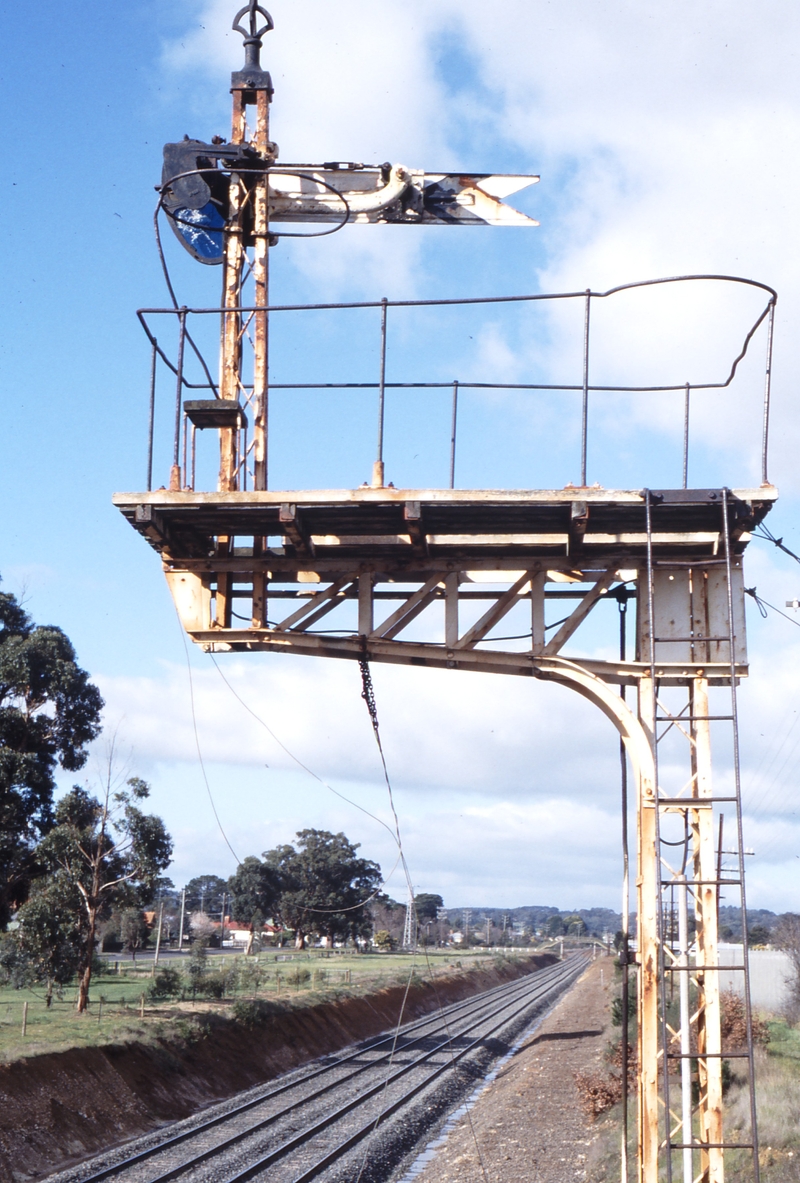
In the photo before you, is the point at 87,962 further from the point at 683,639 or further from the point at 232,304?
the point at 683,639

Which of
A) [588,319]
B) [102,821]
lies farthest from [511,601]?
[102,821]

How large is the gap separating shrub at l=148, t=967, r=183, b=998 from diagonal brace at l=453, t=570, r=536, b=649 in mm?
31443

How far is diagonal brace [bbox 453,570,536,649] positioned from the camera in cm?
1010

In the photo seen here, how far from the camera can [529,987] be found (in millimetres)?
73688

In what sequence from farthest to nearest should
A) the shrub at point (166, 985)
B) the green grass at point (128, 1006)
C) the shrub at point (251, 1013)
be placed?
the shrub at point (166, 985) < the shrub at point (251, 1013) < the green grass at point (128, 1006)

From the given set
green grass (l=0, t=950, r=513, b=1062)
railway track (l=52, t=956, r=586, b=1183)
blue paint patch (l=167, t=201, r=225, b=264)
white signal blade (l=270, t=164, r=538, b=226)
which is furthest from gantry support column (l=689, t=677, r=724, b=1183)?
green grass (l=0, t=950, r=513, b=1062)

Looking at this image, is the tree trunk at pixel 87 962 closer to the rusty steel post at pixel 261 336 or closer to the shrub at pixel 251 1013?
the shrub at pixel 251 1013

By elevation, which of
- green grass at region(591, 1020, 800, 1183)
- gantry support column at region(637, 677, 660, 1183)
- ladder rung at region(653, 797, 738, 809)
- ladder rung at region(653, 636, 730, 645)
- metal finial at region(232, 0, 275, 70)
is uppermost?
metal finial at region(232, 0, 275, 70)

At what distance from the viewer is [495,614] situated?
10273 millimetres

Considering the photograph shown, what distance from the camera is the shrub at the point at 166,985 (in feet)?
124

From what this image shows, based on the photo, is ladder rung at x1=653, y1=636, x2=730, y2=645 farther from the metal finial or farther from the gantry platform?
the metal finial

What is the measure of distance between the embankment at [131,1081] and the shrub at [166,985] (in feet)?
12.2

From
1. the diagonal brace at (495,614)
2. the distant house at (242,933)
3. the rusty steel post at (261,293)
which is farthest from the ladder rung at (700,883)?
the distant house at (242,933)

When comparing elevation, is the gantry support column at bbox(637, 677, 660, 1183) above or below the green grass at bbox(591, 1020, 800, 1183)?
above
